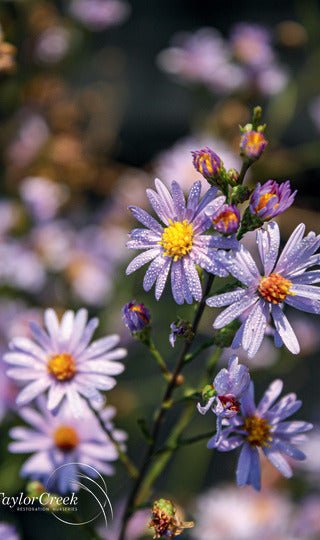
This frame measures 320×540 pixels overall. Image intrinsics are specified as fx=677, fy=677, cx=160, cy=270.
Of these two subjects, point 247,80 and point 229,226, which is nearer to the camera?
point 229,226


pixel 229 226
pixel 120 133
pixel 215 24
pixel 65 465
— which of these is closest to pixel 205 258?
pixel 229 226

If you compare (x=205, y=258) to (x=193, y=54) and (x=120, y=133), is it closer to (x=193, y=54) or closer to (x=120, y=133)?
(x=193, y=54)

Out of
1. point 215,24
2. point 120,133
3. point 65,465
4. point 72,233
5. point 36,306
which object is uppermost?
point 215,24

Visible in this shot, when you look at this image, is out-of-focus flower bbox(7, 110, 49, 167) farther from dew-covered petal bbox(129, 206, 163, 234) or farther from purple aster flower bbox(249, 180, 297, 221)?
purple aster flower bbox(249, 180, 297, 221)

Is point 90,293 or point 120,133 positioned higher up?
point 120,133

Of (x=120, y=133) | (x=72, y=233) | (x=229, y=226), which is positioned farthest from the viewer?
(x=120, y=133)

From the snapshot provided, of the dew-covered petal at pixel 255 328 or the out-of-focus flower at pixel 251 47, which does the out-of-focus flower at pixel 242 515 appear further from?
the out-of-focus flower at pixel 251 47
